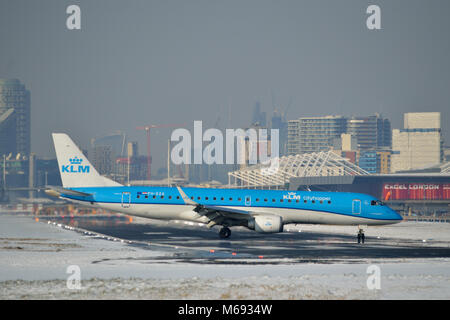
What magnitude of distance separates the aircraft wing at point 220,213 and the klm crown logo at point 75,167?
28.3 feet

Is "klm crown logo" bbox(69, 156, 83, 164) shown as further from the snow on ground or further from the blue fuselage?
the snow on ground

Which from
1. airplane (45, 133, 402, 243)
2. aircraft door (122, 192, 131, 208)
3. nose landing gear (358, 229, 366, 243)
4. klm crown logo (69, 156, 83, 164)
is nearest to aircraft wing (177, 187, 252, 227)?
airplane (45, 133, 402, 243)

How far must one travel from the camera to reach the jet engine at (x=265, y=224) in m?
44.4

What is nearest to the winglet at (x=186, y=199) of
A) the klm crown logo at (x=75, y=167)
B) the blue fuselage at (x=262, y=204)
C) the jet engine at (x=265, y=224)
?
the blue fuselage at (x=262, y=204)

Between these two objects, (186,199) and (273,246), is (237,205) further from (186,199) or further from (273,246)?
(273,246)

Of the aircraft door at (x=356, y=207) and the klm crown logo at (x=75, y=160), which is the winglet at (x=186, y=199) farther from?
the aircraft door at (x=356, y=207)

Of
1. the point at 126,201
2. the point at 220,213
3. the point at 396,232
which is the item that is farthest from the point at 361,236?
the point at 126,201

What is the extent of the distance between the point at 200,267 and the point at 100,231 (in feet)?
80.2

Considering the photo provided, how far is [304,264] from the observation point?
3103cm

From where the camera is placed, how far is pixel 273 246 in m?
40.1

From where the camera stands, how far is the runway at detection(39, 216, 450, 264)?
33.9 m

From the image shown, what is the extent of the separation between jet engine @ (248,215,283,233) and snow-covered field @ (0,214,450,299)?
9098mm
